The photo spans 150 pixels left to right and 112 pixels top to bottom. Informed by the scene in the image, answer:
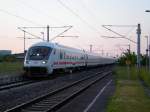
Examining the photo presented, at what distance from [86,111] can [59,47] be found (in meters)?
25.9

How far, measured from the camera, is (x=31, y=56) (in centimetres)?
3822

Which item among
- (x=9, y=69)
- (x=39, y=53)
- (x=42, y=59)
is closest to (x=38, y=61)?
(x=42, y=59)

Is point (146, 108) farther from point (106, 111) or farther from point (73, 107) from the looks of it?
point (73, 107)

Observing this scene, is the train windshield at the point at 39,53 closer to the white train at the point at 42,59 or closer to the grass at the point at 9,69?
the white train at the point at 42,59

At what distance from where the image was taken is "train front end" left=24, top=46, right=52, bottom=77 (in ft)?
122

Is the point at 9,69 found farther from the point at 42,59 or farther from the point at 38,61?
the point at 38,61

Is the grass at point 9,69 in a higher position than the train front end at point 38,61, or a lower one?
lower

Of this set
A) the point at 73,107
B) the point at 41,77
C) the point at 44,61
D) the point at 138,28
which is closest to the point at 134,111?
the point at 73,107

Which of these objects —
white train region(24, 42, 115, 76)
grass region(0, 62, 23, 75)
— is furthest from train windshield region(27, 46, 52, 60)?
grass region(0, 62, 23, 75)

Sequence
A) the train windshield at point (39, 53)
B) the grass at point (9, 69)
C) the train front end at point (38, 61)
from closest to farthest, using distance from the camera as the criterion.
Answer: the train front end at point (38, 61), the train windshield at point (39, 53), the grass at point (9, 69)

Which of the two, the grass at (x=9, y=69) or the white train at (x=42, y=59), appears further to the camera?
the grass at (x=9, y=69)

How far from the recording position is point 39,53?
1505 inches

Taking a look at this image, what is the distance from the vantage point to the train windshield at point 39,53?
37.9 m

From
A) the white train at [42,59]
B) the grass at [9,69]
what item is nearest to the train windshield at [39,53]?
the white train at [42,59]
